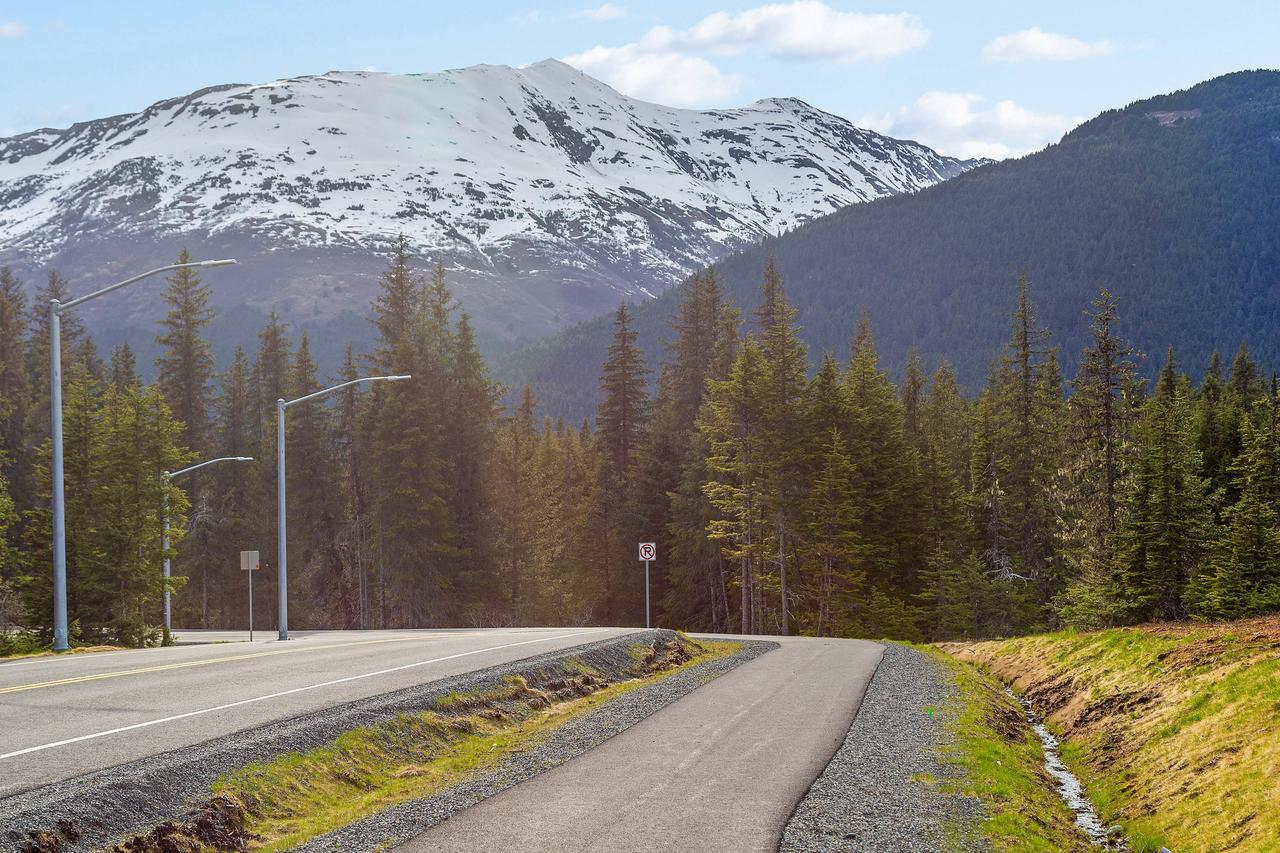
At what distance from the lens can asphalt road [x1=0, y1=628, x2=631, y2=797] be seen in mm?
12195

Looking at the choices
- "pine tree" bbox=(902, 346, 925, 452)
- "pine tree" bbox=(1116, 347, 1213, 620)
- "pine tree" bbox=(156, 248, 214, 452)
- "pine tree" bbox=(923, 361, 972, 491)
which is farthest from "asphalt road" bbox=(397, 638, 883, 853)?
"pine tree" bbox=(156, 248, 214, 452)

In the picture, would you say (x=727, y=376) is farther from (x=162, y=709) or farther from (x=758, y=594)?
(x=162, y=709)

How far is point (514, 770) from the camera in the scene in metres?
13.7

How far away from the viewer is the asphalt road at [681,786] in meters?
10.6

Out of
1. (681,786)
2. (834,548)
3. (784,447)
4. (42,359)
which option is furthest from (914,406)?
(681,786)

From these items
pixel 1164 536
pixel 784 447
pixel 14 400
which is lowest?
pixel 1164 536

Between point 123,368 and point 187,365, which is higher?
point 123,368

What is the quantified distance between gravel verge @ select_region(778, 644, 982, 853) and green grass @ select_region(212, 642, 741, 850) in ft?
14.0

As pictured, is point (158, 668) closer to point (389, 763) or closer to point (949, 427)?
point (389, 763)

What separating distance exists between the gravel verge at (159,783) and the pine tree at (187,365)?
200ft

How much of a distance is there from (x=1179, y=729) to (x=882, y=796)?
5410mm

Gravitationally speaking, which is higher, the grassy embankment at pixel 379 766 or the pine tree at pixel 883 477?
the pine tree at pixel 883 477

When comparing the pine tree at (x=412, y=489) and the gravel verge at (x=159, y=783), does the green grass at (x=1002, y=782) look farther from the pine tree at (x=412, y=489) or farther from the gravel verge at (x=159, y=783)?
the pine tree at (x=412, y=489)

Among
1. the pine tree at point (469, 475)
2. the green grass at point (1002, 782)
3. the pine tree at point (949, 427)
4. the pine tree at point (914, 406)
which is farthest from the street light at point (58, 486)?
the pine tree at point (914, 406)
